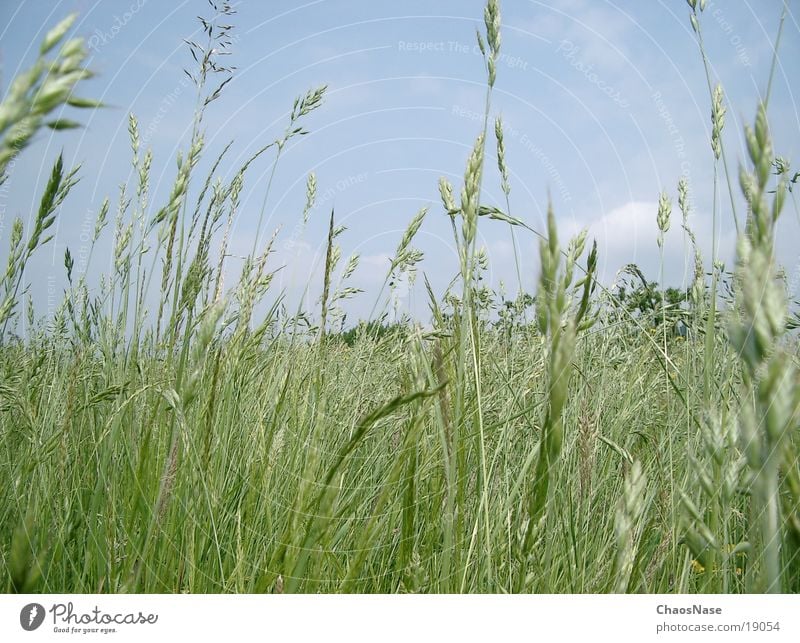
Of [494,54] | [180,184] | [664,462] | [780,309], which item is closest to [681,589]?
[664,462]

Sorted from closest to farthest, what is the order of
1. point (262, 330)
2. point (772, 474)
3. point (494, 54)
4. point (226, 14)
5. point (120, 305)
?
1. point (772, 474)
2. point (494, 54)
3. point (226, 14)
4. point (262, 330)
5. point (120, 305)

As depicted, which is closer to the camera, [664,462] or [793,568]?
[793,568]

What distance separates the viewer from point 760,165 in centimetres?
53

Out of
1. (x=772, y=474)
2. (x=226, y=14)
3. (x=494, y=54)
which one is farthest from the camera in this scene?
(x=226, y=14)

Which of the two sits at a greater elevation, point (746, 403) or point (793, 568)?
point (746, 403)

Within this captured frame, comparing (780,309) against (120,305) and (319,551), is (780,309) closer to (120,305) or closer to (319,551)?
(319,551)

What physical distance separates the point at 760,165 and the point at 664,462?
1.38 meters
